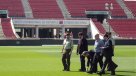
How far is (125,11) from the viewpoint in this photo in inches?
3558

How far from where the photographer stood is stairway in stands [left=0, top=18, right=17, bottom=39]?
7347 cm

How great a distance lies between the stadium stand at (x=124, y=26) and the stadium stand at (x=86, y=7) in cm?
412

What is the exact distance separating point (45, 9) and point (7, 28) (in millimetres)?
14057

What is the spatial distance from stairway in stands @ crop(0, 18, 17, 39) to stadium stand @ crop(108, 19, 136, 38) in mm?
18487

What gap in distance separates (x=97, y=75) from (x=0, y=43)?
41.3 m

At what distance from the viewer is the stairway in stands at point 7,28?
7347 cm

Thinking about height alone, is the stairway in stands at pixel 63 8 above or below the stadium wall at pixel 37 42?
above

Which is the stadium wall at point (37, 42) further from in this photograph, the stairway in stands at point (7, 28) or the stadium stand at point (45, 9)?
the stadium stand at point (45, 9)

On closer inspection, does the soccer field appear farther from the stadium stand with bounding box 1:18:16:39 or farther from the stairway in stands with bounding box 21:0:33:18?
the stairway in stands with bounding box 21:0:33:18

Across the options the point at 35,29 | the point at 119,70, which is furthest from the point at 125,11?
the point at 119,70

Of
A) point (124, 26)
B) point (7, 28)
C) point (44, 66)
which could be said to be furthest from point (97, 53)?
point (124, 26)

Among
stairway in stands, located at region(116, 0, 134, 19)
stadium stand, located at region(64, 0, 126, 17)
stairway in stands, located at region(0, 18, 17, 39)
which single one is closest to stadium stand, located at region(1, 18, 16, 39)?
stairway in stands, located at region(0, 18, 17, 39)

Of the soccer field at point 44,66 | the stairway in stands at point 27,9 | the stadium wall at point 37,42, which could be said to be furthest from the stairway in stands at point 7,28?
the soccer field at point 44,66

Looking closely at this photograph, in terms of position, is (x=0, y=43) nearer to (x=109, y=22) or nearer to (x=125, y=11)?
(x=109, y=22)
